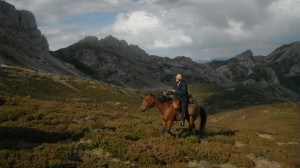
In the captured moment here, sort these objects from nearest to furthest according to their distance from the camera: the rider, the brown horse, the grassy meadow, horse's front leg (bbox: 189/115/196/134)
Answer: the grassy meadow < the rider < the brown horse < horse's front leg (bbox: 189/115/196/134)

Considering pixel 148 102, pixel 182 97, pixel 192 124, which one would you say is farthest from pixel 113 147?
pixel 192 124

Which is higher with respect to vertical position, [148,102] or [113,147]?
[148,102]

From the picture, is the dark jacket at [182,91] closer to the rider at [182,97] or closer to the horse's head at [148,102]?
the rider at [182,97]

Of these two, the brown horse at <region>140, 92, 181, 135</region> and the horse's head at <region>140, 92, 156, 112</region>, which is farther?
the horse's head at <region>140, 92, 156, 112</region>

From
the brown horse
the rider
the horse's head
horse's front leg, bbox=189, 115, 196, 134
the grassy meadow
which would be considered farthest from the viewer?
the horse's head

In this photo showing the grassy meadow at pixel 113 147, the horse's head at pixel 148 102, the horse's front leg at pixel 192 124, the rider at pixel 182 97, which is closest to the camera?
the grassy meadow at pixel 113 147

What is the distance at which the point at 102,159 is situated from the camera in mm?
16984

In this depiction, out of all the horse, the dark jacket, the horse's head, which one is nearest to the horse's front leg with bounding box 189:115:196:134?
the horse

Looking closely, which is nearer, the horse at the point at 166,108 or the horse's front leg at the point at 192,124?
the horse at the point at 166,108

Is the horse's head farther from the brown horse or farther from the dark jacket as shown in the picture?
the dark jacket

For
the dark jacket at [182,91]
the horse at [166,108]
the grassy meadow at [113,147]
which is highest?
the dark jacket at [182,91]

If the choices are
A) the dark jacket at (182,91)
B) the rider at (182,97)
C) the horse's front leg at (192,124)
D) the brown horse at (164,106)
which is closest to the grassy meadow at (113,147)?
the horse's front leg at (192,124)

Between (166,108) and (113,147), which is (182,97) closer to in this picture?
(166,108)

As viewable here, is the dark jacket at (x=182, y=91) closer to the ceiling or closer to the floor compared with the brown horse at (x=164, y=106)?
closer to the ceiling
